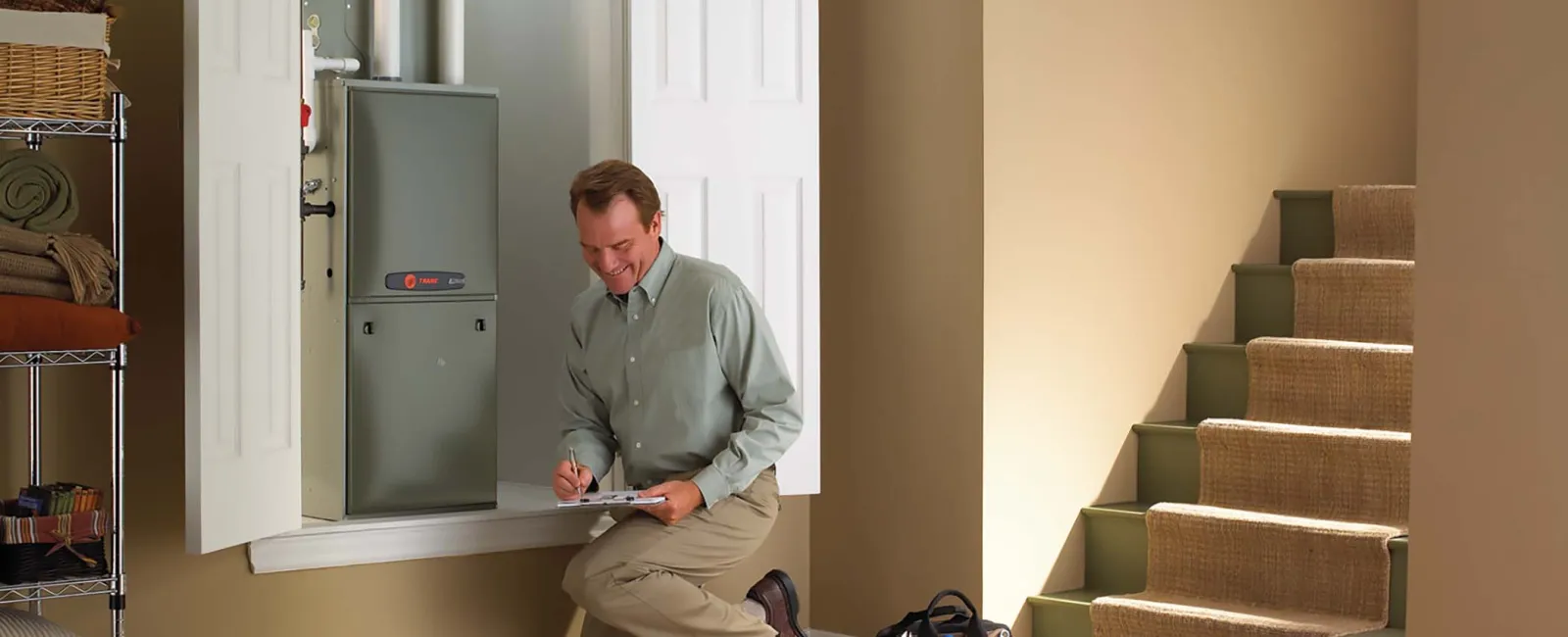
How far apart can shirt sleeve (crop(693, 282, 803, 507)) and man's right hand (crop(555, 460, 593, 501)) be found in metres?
0.26

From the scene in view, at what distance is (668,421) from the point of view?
11.5 feet

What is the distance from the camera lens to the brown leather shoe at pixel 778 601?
12.0ft

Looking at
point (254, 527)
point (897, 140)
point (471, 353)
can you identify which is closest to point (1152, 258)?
point (897, 140)

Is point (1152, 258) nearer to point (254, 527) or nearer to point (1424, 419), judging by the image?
point (1424, 419)

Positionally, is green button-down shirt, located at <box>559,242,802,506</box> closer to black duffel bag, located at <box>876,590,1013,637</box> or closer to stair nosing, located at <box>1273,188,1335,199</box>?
black duffel bag, located at <box>876,590,1013,637</box>

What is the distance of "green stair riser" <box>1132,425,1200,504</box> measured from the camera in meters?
4.33

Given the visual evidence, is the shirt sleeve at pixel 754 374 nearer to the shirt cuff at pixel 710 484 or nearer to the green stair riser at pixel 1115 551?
the shirt cuff at pixel 710 484

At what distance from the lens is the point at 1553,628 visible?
2.81 m

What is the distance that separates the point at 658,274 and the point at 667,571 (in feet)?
2.01

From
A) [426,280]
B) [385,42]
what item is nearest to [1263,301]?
[426,280]

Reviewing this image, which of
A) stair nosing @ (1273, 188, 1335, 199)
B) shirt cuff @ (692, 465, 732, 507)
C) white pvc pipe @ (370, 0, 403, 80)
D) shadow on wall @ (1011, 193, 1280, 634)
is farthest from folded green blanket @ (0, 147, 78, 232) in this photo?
stair nosing @ (1273, 188, 1335, 199)

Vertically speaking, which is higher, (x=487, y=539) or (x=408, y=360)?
(x=408, y=360)

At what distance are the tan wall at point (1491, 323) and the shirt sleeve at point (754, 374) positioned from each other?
121cm

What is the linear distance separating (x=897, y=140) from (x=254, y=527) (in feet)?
6.33
